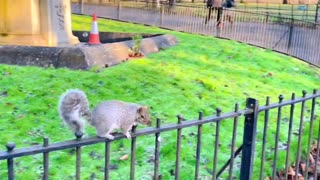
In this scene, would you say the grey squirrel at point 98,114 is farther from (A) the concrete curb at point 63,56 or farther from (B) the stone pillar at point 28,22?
(B) the stone pillar at point 28,22

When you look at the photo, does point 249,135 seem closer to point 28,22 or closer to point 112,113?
point 112,113

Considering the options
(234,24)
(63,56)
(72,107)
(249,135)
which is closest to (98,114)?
(72,107)

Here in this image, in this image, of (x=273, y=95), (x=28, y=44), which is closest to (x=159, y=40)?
(x=28, y=44)

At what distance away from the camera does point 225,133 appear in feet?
18.3

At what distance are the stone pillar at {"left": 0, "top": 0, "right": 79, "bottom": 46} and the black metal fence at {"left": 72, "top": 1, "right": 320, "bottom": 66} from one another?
6.20 meters

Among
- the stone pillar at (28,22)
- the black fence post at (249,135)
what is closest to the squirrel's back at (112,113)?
the black fence post at (249,135)

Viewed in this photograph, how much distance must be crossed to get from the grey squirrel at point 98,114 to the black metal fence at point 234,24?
9.73 metres

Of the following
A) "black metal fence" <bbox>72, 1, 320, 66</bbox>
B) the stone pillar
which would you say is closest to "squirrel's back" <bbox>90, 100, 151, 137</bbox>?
the stone pillar

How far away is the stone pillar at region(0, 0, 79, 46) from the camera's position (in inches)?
360

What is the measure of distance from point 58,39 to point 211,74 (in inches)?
125

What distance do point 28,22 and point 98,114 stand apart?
7.08 meters

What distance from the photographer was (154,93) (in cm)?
662

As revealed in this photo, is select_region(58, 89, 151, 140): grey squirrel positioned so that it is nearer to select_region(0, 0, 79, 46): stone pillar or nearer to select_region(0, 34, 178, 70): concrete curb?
select_region(0, 34, 178, 70): concrete curb

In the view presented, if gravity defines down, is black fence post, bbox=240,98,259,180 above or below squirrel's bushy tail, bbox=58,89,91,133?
below
